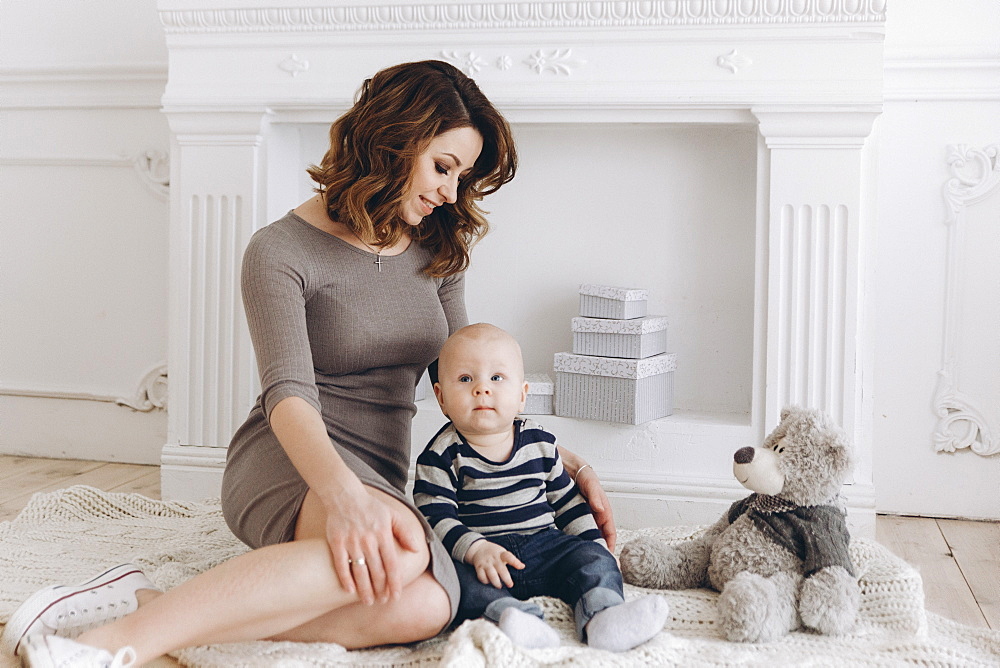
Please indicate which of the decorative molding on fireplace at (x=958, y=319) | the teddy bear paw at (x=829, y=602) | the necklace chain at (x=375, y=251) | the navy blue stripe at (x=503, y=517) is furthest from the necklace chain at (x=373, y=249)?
the decorative molding on fireplace at (x=958, y=319)

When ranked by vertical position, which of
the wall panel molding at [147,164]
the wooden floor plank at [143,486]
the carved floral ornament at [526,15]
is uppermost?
the carved floral ornament at [526,15]

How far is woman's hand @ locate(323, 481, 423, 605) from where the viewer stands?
1.14 metres

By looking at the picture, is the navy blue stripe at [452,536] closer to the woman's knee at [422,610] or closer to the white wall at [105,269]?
the woman's knee at [422,610]

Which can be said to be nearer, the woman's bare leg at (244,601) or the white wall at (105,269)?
the woman's bare leg at (244,601)

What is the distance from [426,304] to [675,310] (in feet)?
2.95

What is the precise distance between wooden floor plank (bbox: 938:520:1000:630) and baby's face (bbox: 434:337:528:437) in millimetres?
858

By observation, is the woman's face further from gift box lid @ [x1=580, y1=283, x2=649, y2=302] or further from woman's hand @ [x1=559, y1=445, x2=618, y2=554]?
gift box lid @ [x1=580, y1=283, x2=649, y2=302]

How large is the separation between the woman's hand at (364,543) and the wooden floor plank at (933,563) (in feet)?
3.11

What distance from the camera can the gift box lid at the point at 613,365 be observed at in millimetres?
2027

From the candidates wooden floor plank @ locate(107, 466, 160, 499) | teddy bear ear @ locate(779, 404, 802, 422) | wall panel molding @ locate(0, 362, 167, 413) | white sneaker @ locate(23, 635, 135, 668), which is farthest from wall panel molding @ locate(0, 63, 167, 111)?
teddy bear ear @ locate(779, 404, 802, 422)

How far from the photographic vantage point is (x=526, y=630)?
1.17 metres

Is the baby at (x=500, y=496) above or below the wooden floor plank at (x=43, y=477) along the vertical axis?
above

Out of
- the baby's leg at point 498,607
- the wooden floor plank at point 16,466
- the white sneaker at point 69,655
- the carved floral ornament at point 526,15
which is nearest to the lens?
the white sneaker at point 69,655

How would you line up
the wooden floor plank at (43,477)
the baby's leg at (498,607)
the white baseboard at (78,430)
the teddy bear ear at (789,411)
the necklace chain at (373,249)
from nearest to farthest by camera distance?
the baby's leg at (498,607) → the teddy bear ear at (789,411) → the necklace chain at (373,249) → the wooden floor plank at (43,477) → the white baseboard at (78,430)
